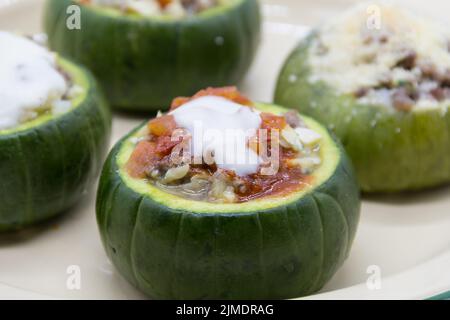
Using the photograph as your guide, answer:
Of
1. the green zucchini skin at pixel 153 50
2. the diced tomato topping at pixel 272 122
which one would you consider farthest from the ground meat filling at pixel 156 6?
the diced tomato topping at pixel 272 122

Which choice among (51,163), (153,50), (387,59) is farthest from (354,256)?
(153,50)

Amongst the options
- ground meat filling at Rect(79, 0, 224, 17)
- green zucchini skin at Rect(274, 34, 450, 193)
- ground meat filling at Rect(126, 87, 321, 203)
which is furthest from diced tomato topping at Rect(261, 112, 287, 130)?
ground meat filling at Rect(79, 0, 224, 17)

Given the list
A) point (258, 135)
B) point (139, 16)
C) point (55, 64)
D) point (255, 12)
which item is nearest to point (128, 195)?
point (258, 135)

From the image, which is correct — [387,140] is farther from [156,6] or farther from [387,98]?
[156,6]

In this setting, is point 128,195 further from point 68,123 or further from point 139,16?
point 139,16

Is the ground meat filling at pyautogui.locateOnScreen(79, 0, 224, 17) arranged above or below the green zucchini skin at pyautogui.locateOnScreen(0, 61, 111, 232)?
above

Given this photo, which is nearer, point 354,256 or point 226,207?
point 226,207

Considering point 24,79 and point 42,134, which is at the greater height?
point 24,79

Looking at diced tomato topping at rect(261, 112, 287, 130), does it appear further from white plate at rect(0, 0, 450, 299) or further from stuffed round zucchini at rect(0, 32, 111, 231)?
stuffed round zucchini at rect(0, 32, 111, 231)
